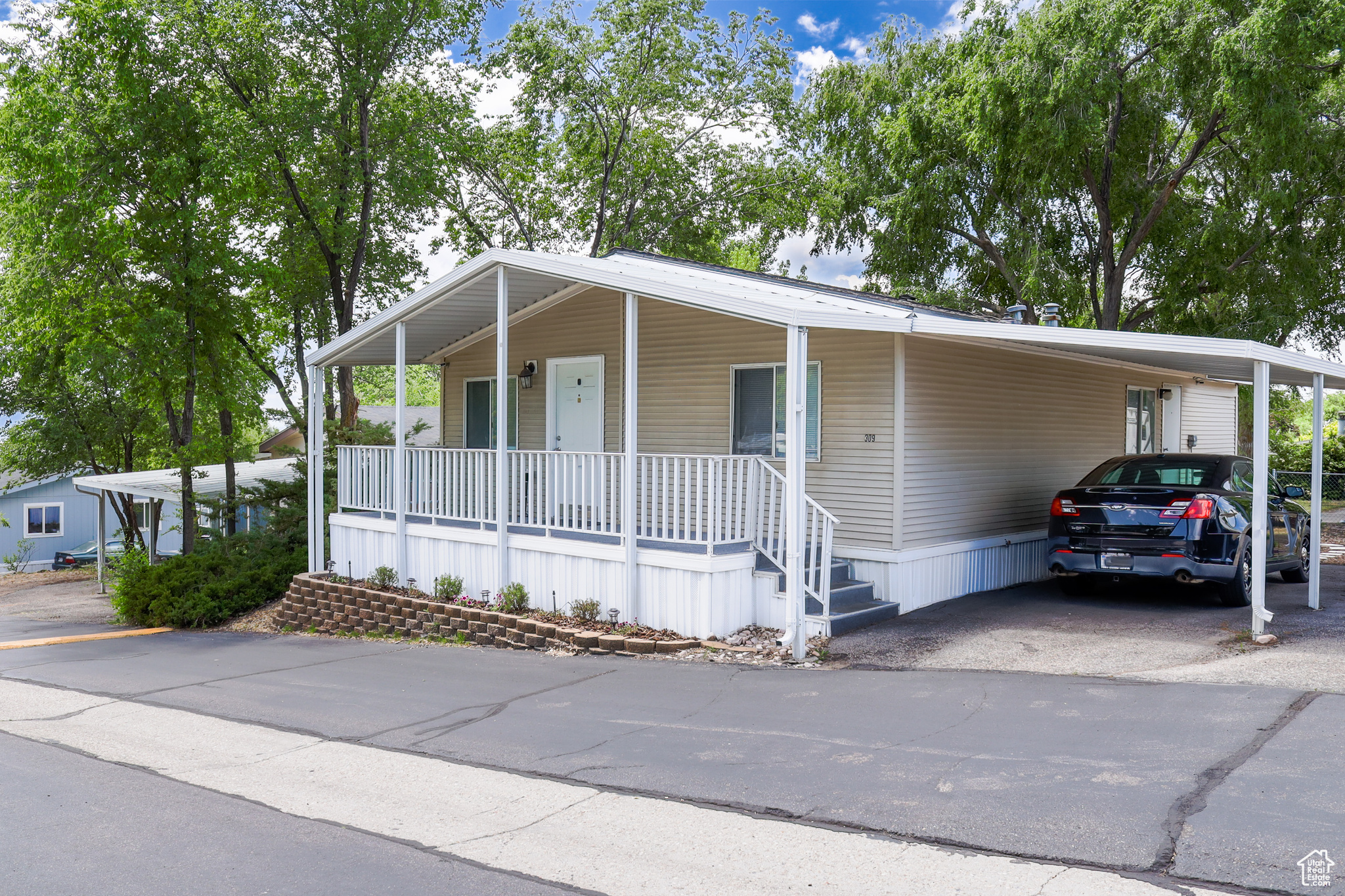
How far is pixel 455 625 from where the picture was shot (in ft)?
36.8

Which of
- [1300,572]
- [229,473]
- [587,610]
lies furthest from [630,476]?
[229,473]

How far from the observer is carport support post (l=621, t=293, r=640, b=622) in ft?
31.4

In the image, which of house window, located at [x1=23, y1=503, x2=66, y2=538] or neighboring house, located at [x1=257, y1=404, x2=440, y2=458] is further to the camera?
house window, located at [x1=23, y1=503, x2=66, y2=538]

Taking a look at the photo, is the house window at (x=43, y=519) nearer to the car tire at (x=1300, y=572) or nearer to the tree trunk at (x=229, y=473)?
the tree trunk at (x=229, y=473)

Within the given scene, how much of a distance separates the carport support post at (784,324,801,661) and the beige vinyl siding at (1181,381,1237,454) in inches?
414

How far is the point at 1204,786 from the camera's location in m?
4.99

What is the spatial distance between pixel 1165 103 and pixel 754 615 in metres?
16.4

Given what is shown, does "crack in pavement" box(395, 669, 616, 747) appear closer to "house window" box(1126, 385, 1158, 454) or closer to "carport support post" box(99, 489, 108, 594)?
"house window" box(1126, 385, 1158, 454)

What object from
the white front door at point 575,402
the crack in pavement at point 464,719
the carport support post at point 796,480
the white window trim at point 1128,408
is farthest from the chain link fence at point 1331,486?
the crack in pavement at point 464,719

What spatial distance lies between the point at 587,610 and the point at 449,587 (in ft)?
7.95

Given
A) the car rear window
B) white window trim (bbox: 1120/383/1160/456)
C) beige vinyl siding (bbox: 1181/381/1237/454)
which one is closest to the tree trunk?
the car rear window

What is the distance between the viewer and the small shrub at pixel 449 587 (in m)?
11.7

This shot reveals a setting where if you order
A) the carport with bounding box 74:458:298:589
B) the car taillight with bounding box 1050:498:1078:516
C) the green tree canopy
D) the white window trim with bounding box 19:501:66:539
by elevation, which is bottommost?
the white window trim with bounding box 19:501:66:539

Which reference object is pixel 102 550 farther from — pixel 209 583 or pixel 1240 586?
pixel 1240 586
